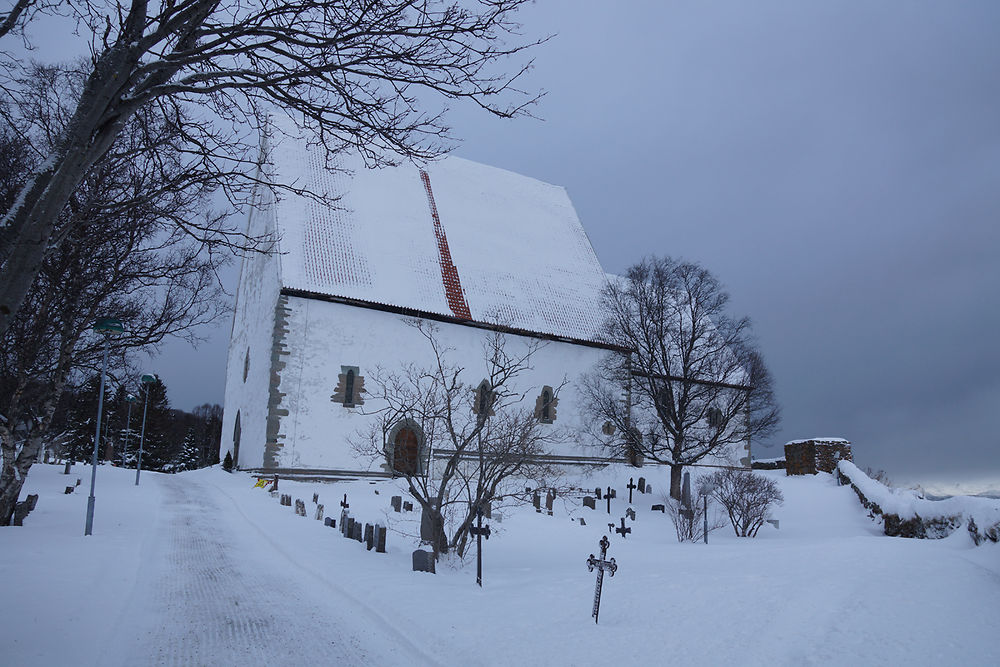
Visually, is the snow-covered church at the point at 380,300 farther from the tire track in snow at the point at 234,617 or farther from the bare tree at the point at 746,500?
the tire track in snow at the point at 234,617

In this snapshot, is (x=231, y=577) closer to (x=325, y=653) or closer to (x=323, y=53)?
(x=325, y=653)

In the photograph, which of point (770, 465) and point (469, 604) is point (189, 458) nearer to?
point (770, 465)

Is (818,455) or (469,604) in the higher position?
(818,455)

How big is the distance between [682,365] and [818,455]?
23.8ft

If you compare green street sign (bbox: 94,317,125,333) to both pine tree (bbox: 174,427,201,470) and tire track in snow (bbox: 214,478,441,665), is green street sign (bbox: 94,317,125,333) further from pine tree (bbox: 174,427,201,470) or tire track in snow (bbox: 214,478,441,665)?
pine tree (bbox: 174,427,201,470)

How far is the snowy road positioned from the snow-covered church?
11.8 metres

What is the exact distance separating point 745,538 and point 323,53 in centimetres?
1762

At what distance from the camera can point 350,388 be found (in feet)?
81.0

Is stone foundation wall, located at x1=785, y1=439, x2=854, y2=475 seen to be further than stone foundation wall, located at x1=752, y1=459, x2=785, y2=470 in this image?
No

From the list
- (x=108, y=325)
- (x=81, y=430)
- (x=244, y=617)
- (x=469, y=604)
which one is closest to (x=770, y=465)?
(x=469, y=604)

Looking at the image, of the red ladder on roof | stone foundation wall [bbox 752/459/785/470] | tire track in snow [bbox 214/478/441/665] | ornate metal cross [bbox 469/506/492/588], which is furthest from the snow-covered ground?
stone foundation wall [bbox 752/459/785/470]

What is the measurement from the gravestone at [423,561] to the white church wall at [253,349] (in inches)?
593

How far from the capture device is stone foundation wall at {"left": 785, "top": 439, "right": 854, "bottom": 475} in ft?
91.7

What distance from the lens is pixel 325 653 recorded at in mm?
5934
